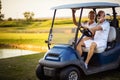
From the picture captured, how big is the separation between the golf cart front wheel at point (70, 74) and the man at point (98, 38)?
0.23 m

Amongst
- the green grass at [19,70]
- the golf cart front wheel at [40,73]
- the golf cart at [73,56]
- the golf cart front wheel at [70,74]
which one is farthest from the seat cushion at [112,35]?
the green grass at [19,70]

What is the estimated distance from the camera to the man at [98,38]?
17.6 ft

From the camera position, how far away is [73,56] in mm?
5176

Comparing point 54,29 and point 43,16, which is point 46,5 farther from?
point 54,29

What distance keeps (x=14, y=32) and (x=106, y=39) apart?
5.10 metres

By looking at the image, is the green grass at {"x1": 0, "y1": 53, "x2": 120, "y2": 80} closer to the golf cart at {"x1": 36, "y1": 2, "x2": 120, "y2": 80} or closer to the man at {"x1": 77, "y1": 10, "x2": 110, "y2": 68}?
the golf cart at {"x1": 36, "y1": 2, "x2": 120, "y2": 80}

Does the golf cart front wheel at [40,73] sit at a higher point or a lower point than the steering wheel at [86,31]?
lower

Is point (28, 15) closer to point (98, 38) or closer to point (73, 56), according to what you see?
point (98, 38)

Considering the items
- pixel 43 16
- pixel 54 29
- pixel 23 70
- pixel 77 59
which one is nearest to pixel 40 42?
pixel 43 16

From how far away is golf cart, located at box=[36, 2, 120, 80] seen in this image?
5.12 metres

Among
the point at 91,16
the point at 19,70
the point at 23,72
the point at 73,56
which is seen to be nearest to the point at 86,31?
the point at 91,16

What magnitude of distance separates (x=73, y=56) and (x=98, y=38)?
2.17 feet

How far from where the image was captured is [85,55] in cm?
555

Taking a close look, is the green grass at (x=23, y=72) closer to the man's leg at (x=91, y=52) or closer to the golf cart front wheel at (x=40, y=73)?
the golf cart front wheel at (x=40, y=73)
